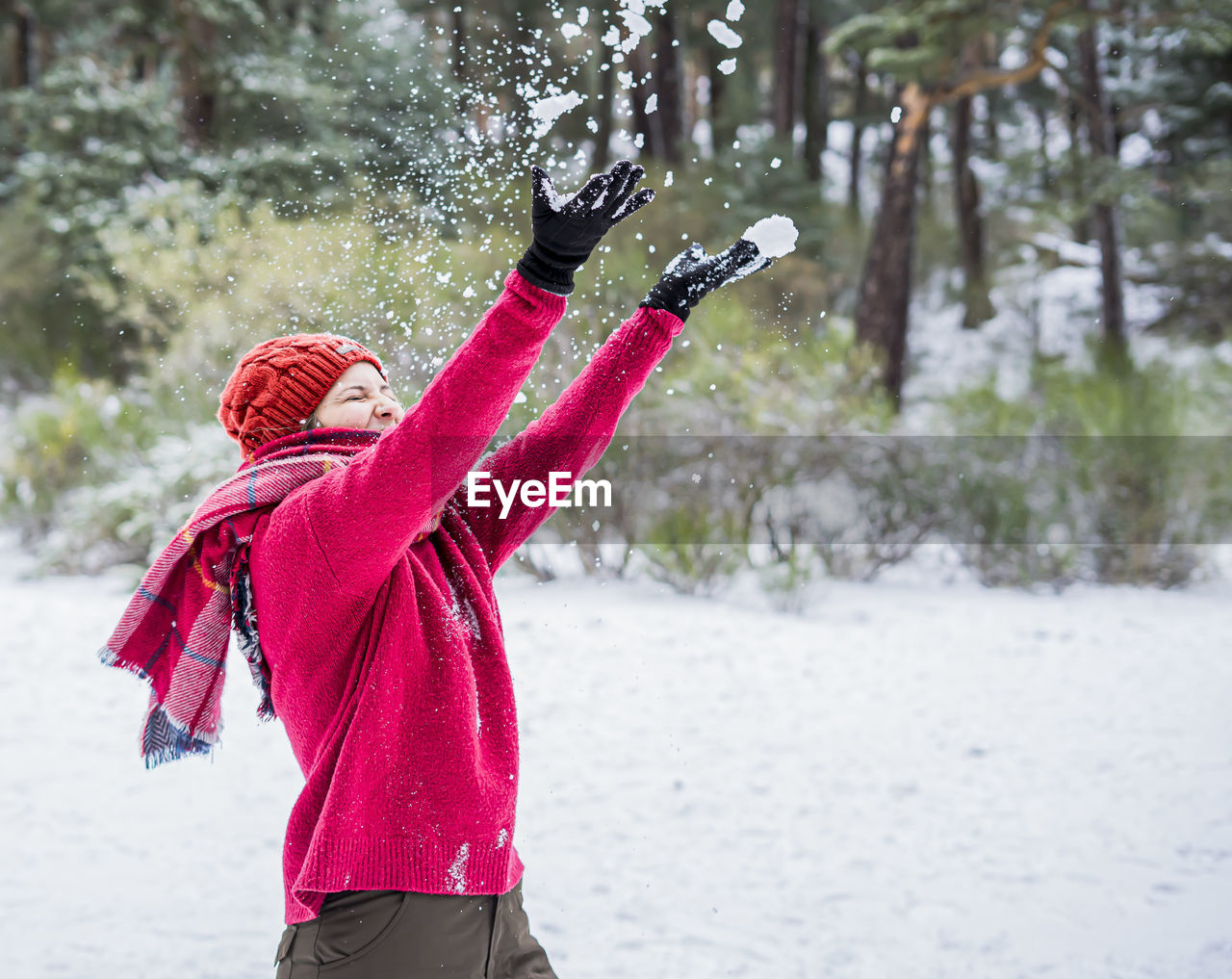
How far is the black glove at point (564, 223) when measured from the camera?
1.06 metres

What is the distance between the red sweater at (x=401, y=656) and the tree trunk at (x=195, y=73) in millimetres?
8577

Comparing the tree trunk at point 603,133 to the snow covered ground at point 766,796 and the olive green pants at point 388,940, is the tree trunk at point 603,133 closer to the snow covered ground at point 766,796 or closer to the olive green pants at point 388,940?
the snow covered ground at point 766,796

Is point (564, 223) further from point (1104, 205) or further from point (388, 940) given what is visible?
point (1104, 205)

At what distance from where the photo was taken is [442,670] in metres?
1.21

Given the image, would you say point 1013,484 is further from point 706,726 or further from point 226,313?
point 226,313

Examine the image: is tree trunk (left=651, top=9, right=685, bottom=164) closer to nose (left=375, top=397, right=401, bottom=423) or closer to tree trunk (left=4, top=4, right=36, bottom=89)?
tree trunk (left=4, top=4, right=36, bottom=89)

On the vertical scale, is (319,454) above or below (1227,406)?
below

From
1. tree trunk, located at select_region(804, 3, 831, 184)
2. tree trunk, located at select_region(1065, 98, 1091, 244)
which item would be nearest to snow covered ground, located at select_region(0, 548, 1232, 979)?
tree trunk, located at select_region(1065, 98, 1091, 244)

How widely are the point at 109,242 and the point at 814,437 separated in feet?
16.8

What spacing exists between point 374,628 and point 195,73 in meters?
8.93

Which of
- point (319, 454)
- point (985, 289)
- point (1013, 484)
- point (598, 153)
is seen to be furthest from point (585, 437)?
point (985, 289)

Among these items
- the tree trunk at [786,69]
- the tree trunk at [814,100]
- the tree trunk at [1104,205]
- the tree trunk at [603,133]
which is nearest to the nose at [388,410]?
the tree trunk at [603,133]

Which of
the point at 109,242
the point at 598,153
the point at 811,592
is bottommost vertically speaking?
the point at 811,592

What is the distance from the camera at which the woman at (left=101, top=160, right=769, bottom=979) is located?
108cm
